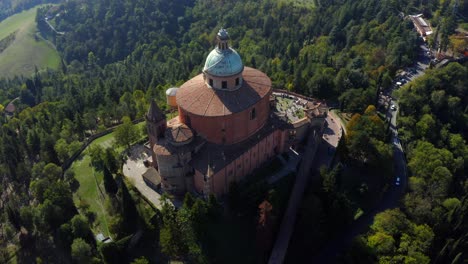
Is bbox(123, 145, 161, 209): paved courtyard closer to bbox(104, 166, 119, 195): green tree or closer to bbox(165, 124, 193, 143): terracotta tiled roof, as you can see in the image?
bbox(104, 166, 119, 195): green tree

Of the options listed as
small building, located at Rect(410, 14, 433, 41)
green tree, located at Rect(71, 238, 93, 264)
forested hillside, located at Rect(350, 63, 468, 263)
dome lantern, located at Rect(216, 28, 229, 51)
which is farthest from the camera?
small building, located at Rect(410, 14, 433, 41)

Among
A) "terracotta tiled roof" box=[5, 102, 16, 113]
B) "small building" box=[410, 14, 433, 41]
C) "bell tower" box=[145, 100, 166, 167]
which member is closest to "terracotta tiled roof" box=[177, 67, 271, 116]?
"bell tower" box=[145, 100, 166, 167]

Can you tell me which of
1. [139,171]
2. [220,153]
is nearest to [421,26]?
[220,153]

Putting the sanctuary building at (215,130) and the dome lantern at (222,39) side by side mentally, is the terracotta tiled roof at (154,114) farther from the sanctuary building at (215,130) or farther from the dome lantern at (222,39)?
the dome lantern at (222,39)

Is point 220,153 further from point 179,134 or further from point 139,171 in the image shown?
point 139,171

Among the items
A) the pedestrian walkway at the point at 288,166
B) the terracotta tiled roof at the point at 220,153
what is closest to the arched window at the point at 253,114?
the terracotta tiled roof at the point at 220,153
